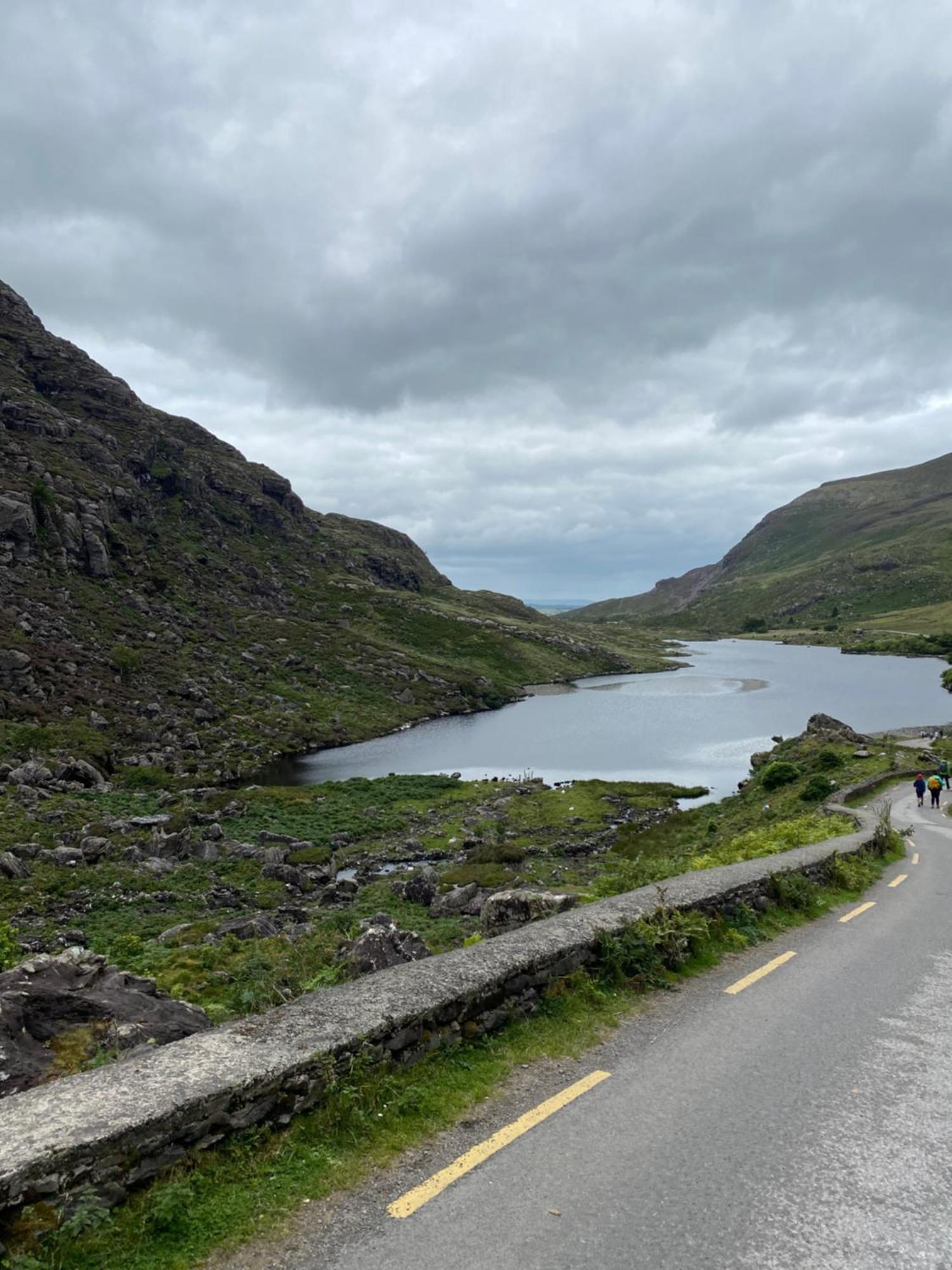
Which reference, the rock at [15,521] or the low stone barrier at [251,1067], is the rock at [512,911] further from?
the rock at [15,521]

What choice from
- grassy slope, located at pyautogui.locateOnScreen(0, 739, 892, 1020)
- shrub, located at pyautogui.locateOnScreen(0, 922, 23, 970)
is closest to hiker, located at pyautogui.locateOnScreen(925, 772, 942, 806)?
grassy slope, located at pyautogui.locateOnScreen(0, 739, 892, 1020)

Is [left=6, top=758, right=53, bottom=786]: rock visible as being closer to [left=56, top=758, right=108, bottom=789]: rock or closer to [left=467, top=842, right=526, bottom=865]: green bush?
[left=56, top=758, right=108, bottom=789]: rock

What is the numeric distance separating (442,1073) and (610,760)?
245ft

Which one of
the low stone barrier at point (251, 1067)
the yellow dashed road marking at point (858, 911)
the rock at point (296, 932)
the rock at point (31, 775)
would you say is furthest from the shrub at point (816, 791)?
the rock at point (31, 775)

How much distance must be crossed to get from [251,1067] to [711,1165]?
14.8 ft

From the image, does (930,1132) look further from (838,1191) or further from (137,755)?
(137,755)

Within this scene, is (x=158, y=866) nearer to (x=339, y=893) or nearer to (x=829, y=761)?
(x=339, y=893)

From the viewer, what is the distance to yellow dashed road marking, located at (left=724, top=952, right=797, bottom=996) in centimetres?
1146

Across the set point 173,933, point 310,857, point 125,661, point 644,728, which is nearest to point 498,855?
point 310,857

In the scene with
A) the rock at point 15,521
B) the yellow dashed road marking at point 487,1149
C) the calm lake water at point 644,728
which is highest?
the rock at point 15,521

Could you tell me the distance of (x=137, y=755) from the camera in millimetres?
64375

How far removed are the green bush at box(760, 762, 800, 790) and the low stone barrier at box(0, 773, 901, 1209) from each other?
47.5 m

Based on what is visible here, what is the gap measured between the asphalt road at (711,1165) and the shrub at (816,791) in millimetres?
37937

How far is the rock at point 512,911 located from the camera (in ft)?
45.7
